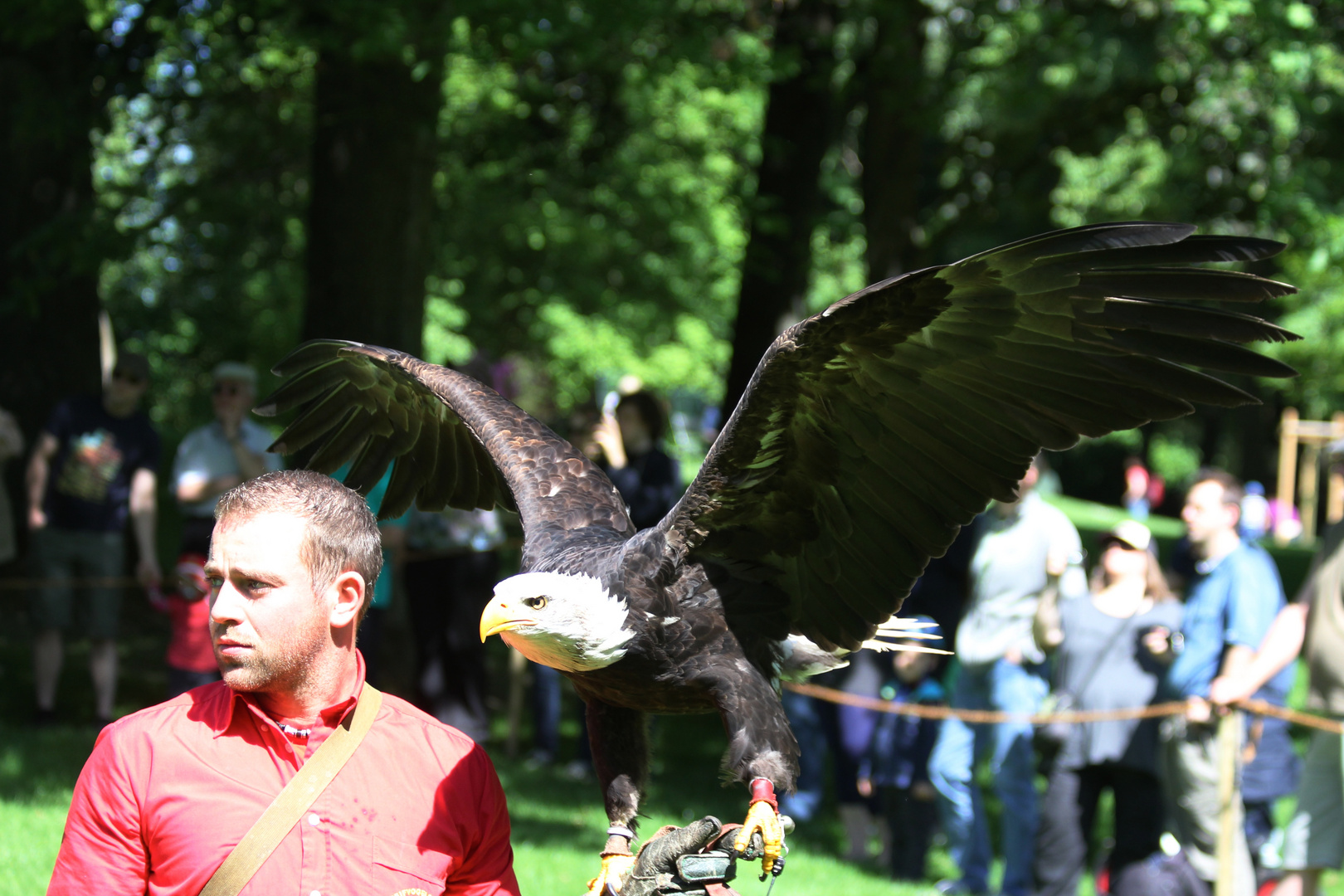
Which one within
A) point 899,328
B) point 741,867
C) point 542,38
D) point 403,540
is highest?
point 542,38

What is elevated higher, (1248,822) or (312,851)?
(312,851)

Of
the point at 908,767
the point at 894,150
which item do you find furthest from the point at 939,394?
the point at 894,150

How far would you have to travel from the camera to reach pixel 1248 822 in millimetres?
5672

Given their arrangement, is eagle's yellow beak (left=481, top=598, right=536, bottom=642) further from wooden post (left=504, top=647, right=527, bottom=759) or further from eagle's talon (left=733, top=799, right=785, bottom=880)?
wooden post (left=504, top=647, right=527, bottom=759)

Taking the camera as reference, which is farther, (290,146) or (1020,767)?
(290,146)

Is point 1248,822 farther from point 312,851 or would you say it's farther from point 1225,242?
point 312,851

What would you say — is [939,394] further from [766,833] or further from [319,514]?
[319,514]

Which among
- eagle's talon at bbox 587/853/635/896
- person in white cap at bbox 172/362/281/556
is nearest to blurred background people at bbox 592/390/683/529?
person in white cap at bbox 172/362/281/556

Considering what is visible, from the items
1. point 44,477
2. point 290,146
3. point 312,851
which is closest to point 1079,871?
point 312,851

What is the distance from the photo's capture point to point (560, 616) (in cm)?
279

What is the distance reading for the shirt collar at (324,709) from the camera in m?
2.12

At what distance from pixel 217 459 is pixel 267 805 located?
5.21m

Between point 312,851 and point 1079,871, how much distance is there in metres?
4.69

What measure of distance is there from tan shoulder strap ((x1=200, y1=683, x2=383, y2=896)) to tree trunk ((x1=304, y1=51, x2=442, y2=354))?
5567 mm
